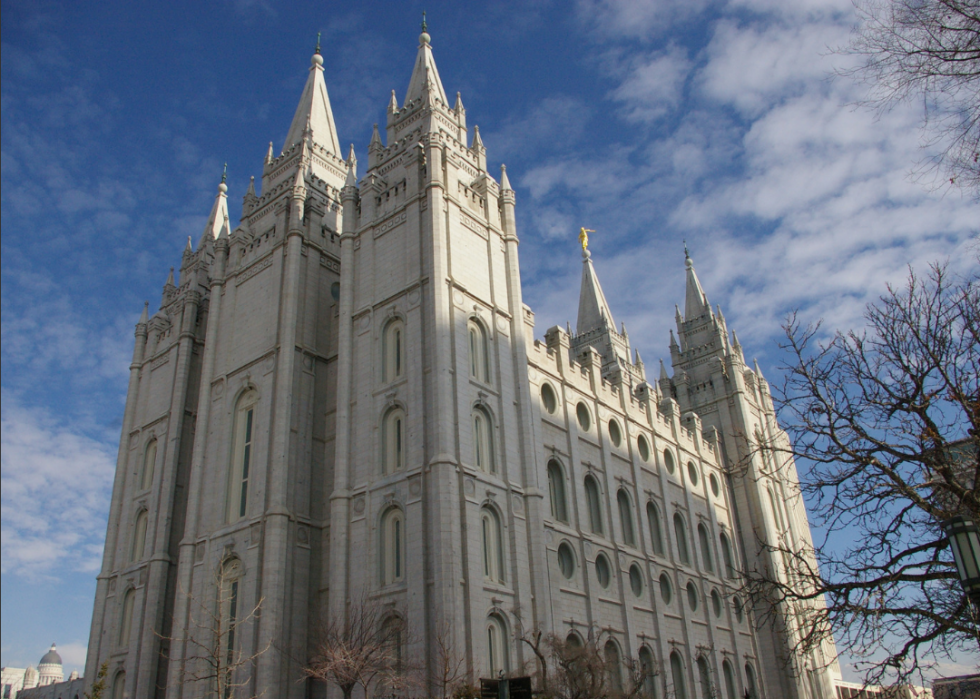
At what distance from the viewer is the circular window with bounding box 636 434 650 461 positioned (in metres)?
41.0

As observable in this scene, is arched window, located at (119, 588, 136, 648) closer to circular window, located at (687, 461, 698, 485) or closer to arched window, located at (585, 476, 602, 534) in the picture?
arched window, located at (585, 476, 602, 534)

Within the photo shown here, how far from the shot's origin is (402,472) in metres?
26.5

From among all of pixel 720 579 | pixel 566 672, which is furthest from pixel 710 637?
pixel 566 672

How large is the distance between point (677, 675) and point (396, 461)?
17742mm

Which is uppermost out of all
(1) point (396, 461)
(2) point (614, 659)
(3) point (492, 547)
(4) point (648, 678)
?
(1) point (396, 461)

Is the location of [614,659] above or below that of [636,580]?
below

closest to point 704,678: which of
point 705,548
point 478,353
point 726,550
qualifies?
point 705,548

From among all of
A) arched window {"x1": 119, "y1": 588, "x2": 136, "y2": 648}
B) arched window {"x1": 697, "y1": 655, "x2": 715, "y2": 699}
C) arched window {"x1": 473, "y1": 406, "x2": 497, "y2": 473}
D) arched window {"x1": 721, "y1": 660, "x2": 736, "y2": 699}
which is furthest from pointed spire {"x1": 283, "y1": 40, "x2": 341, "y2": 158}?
arched window {"x1": 721, "y1": 660, "x2": 736, "y2": 699}

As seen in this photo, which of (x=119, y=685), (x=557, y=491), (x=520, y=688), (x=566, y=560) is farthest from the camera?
(x=119, y=685)

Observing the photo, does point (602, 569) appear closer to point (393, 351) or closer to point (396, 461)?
point (396, 461)

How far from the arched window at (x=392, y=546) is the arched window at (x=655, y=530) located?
1656 centimetres

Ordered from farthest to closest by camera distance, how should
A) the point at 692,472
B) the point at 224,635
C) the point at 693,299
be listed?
the point at 693,299 < the point at 692,472 < the point at 224,635

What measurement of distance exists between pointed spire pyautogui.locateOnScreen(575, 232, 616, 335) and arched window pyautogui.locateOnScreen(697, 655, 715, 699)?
26875 mm

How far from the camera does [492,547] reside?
2566 cm
